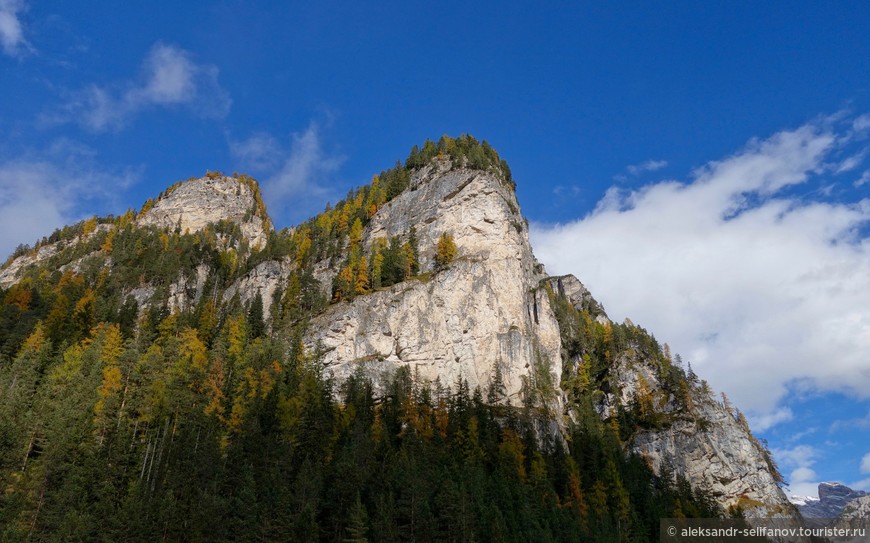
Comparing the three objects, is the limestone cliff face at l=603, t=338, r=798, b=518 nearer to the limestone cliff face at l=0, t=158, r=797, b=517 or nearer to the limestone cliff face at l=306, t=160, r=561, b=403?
the limestone cliff face at l=0, t=158, r=797, b=517

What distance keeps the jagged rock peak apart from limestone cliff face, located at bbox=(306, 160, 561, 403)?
7412cm

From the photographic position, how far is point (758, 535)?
9725 centimetres

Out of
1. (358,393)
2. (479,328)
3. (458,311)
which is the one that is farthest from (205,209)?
(358,393)

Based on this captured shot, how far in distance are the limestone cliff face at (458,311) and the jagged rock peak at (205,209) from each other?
243 feet

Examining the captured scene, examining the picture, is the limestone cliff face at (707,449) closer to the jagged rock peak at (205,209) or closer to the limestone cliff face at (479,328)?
the limestone cliff face at (479,328)

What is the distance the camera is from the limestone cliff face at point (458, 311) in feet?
302

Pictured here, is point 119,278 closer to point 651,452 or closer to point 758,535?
point 651,452

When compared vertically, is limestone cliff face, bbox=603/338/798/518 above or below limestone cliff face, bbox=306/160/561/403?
below

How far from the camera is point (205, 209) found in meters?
184

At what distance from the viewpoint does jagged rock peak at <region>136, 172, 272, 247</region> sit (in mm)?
177875

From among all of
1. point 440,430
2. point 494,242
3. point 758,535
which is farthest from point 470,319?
point 758,535

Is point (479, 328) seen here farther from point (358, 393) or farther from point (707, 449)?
point (707, 449)

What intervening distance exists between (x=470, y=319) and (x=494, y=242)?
19.7 metres

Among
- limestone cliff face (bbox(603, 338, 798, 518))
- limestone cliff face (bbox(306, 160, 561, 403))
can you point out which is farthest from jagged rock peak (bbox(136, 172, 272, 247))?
limestone cliff face (bbox(603, 338, 798, 518))
